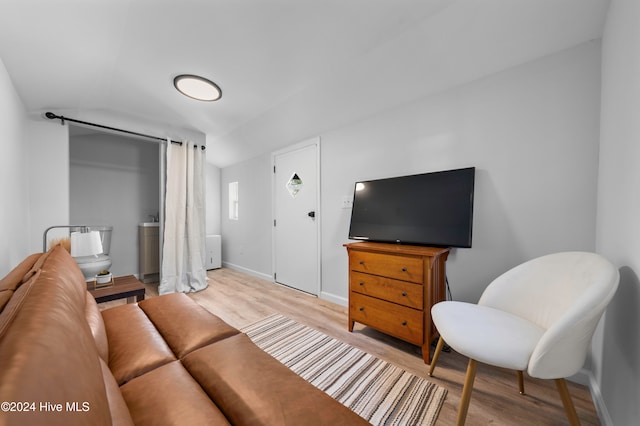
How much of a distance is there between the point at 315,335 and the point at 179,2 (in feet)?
8.97

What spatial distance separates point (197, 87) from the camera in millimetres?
2484

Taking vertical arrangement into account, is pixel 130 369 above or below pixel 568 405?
above

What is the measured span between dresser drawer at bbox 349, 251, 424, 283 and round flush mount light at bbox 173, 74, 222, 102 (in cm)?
226

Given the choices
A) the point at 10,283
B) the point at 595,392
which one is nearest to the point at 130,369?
the point at 10,283

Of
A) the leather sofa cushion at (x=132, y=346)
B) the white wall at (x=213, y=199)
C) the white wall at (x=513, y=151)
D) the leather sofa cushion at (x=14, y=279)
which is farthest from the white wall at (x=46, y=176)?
the white wall at (x=513, y=151)

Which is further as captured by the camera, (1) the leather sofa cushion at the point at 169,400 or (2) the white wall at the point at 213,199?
(2) the white wall at the point at 213,199

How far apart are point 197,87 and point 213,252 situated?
10.3ft

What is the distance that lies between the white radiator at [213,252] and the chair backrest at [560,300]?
446 cm

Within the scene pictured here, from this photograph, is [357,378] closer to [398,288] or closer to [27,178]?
[398,288]

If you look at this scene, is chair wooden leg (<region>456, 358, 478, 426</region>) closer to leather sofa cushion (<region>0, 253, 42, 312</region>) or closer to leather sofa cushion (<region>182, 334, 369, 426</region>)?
leather sofa cushion (<region>182, 334, 369, 426</region>)

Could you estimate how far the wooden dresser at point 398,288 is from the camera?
171 cm

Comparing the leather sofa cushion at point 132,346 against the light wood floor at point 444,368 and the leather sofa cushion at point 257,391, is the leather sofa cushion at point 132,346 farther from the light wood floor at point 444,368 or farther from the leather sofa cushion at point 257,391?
the light wood floor at point 444,368

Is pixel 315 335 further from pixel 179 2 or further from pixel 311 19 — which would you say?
pixel 179 2

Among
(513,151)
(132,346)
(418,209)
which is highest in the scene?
A: (513,151)
